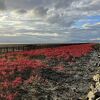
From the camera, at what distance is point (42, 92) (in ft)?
65.2

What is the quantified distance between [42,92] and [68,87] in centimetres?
218

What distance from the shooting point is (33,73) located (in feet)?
75.7

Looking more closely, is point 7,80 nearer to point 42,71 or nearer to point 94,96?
point 42,71

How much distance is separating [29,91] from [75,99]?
2.60 m

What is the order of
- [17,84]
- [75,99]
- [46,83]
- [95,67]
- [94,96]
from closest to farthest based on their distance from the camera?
[94,96] < [75,99] < [17,84] < [46,83] < [95,67]

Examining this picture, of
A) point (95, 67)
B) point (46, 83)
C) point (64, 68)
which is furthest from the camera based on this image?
point (95, 67)

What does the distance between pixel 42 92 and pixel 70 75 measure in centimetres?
539

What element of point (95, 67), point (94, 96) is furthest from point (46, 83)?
point (95, 67)

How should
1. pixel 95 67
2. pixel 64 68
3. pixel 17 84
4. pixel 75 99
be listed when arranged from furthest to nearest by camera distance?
pixel 95 67
pixel 64 68
pixel 17 84
pixel 75 99

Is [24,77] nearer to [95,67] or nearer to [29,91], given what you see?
[29,91]

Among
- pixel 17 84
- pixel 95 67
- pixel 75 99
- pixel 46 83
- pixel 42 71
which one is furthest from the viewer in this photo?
pixel 95 67

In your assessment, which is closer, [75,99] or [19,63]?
[75,99]

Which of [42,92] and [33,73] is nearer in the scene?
[42,92]

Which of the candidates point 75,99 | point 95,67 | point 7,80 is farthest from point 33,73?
point 95,67
